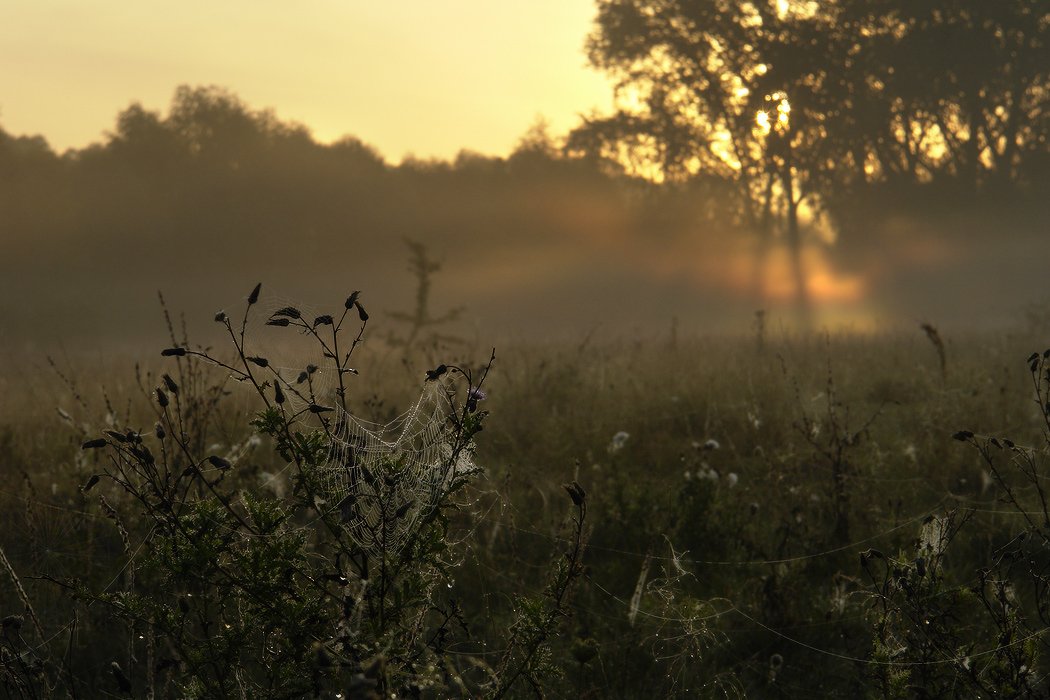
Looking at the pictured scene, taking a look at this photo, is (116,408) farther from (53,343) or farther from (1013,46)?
(1013,46)

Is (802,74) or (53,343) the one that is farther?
(802,74)

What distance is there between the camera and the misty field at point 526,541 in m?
2.51

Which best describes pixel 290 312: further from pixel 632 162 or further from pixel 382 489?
pixel 632 162

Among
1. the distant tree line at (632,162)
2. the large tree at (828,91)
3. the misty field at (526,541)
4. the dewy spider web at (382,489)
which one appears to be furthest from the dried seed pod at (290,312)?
the large tree at (828,91)

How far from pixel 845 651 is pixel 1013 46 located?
29330 mm

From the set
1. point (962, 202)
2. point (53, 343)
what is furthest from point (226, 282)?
point (962, 202)

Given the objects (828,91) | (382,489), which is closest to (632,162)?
(828,91)

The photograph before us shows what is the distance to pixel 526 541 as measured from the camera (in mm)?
4746

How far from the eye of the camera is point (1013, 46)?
2722 cm

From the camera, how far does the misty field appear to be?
99.0 inches

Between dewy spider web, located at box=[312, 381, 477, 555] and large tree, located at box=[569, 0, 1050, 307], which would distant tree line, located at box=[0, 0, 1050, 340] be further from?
dewy spider web, located at box=[312, 381, 477, 555]

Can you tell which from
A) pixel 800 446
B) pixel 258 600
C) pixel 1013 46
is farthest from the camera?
pixel 1013 46

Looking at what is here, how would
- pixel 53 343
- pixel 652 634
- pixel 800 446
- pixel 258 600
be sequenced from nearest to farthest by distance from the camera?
pixel 258 600, pixel 652 634, pixel 800 446, pixel 53 343

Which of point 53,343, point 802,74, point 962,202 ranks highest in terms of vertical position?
point 802,74
